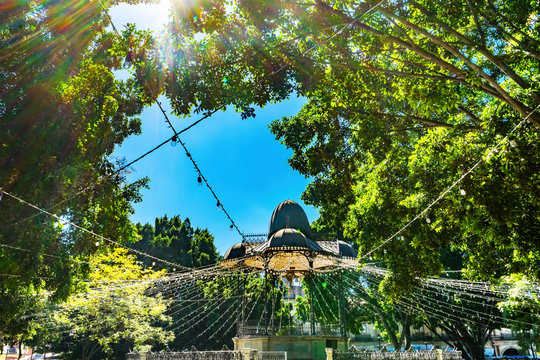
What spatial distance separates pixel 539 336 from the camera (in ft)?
62.6

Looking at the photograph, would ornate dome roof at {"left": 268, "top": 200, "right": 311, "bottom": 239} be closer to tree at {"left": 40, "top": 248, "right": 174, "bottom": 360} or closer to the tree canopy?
tree at {"left": 40, "top": 248, "right": 174, "bottom": 360}

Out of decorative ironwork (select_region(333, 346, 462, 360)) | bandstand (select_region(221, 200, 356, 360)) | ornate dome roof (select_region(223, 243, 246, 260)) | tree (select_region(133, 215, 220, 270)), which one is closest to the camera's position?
decorative ironwork (select_region(333, 346, 462, 360))

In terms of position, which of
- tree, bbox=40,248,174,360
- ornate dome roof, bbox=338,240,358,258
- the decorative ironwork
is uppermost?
ornate dome roof, bbox=338,240,358,258

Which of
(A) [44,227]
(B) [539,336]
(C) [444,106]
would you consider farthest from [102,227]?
(B) [539,336]

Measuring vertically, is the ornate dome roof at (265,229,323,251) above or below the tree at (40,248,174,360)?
above

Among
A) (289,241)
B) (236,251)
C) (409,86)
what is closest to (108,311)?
(236,251)

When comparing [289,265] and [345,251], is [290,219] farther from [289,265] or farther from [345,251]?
[345,251]

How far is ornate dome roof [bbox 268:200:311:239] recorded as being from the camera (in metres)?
22.2

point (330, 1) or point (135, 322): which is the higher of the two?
point (330, 1)

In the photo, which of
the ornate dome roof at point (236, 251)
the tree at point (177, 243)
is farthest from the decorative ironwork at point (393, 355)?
the tree at point (177, 243)

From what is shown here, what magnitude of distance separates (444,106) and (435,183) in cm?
245

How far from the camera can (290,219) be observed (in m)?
22.3

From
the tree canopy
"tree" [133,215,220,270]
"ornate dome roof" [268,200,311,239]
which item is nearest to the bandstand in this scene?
"ornate dome roof" [268,200,311,239]

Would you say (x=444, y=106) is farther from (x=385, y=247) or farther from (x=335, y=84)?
(x=385, y=247)
